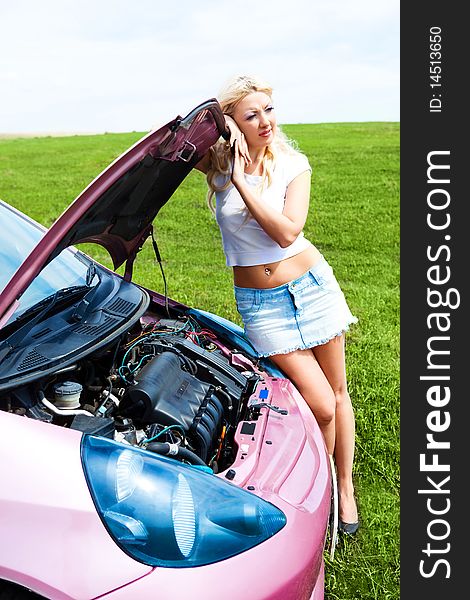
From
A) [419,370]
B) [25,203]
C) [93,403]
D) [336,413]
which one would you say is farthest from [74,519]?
[25,203]

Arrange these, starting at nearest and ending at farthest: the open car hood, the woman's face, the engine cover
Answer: the open car hood
the engine cover
the woman's face

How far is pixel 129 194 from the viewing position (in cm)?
277

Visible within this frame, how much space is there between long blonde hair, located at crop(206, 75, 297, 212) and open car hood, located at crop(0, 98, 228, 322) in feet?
0.50

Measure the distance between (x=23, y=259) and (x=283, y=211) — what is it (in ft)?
3.62

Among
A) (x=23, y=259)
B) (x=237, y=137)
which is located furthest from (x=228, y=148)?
(x=23, y=259)

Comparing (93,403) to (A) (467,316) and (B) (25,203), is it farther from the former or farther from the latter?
(B) (25,203)

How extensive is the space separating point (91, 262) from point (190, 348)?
0.70 m

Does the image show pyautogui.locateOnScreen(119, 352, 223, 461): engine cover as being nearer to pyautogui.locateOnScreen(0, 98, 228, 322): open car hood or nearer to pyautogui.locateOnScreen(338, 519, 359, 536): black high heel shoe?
pyautogui.locateOnScreen(0, 98, 228, 322): open car hood

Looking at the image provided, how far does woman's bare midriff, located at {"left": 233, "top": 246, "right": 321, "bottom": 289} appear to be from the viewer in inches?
128

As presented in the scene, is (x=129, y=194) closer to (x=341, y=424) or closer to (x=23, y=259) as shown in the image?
(x=23, y=259)

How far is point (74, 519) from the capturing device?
1.90 m

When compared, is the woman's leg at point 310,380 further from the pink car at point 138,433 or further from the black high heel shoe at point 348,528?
the black high heel shoe at point 348,528

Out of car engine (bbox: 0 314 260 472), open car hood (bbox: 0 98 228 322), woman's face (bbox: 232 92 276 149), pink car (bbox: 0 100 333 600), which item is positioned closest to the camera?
pink car (bbox: 0 100 333 600)

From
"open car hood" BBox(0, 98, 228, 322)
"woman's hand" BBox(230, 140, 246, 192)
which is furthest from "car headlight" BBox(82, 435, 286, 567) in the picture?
"woman's hand" BBox(230, 140, 246, 192)
